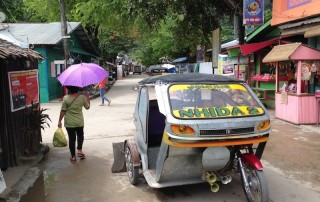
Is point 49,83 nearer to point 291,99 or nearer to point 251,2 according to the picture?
point 251,2

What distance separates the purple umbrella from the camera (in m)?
6.50

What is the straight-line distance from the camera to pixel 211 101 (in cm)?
473

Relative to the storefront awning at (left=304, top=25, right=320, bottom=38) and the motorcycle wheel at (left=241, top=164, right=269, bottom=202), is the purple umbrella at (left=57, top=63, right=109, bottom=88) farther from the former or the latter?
the storefront awning at (left=304, top=25, right=320, bottom=38)

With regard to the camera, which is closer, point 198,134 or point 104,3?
point 198,134

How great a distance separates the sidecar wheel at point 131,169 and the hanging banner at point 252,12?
799 cm

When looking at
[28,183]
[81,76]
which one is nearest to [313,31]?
[81,76]

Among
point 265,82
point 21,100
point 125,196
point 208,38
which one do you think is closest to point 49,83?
point 208,38

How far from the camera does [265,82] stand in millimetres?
14727

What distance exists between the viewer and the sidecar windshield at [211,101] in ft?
14.6

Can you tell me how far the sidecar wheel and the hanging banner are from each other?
7.99 m

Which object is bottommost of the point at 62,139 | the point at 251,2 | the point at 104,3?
the point at 62,139

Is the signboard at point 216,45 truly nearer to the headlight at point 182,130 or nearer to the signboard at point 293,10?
the signboard at point 293,10

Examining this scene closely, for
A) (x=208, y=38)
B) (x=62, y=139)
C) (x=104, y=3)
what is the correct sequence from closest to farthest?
1. (x=62, y=139)
2. (x=208, y=38)
3. (x=104, y=3)

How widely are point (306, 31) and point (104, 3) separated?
14117 millimetres
